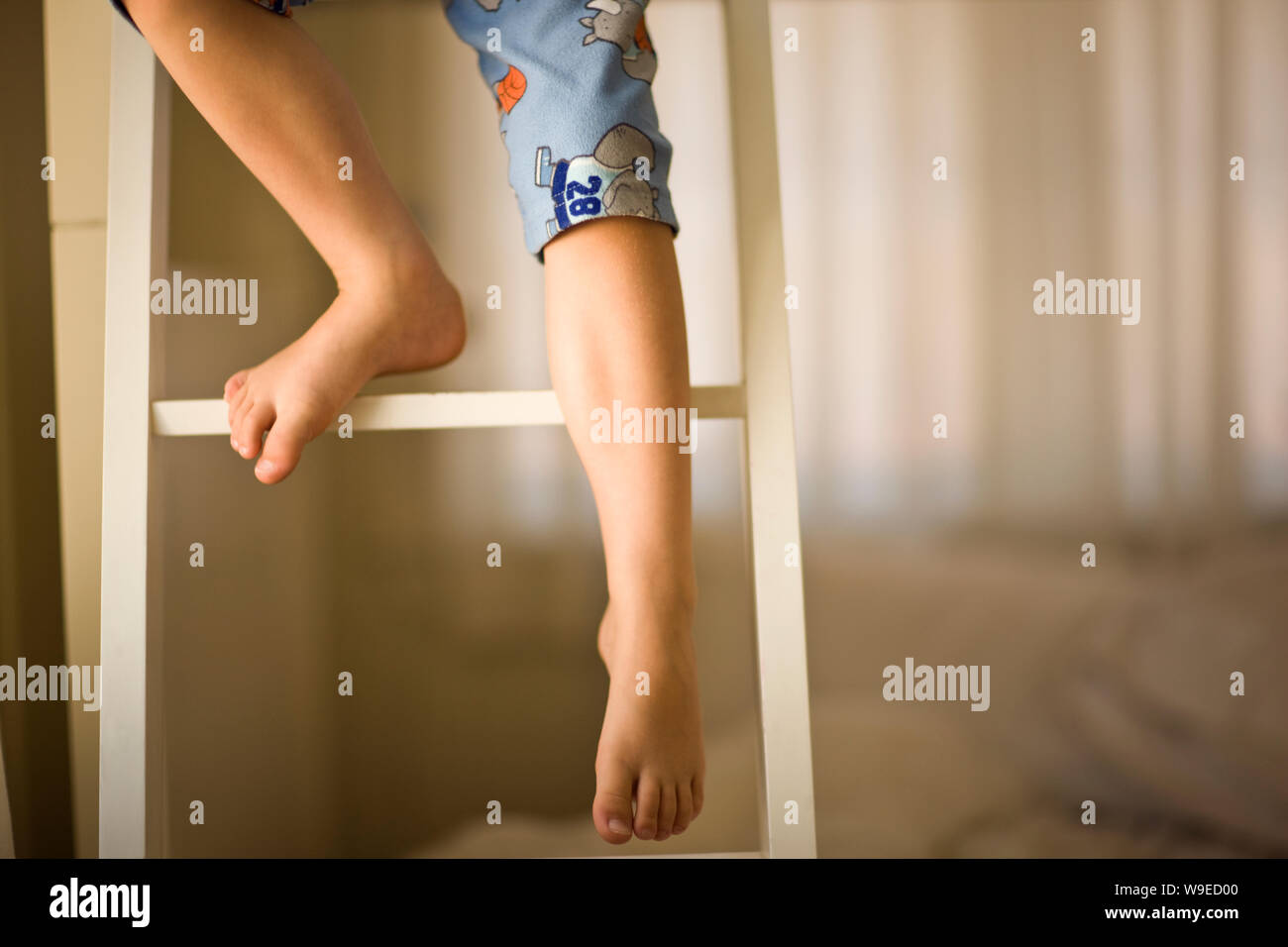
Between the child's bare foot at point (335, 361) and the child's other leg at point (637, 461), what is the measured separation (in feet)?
0.41

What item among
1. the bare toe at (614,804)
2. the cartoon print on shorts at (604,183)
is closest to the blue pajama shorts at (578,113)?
the cartoon print on shorts at (604,183)

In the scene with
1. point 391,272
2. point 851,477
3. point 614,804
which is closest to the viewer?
point 614,804

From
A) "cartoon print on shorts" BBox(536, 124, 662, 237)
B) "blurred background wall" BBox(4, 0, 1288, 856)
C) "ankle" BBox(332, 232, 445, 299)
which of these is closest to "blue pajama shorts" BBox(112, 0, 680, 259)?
"cartoon print on shorts" BBox(536, 124, 662, 237)

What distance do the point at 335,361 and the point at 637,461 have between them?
0.73 ft

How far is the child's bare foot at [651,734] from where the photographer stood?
0.47 meters

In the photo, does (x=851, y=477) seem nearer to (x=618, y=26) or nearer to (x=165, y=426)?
(x=618, y=26)

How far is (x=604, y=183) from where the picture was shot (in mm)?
510

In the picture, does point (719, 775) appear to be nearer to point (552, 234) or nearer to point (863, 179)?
point (552, 234)

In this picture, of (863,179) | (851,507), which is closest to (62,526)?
(851,507)

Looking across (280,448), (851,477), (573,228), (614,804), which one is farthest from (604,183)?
(851,477)

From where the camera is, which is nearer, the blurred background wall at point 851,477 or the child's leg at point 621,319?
the child's leg at point 621,319

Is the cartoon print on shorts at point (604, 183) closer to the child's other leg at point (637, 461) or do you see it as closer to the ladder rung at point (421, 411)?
the child's other leg at point (637, 461)

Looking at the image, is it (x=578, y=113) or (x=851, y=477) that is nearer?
(x=578, y=113)
